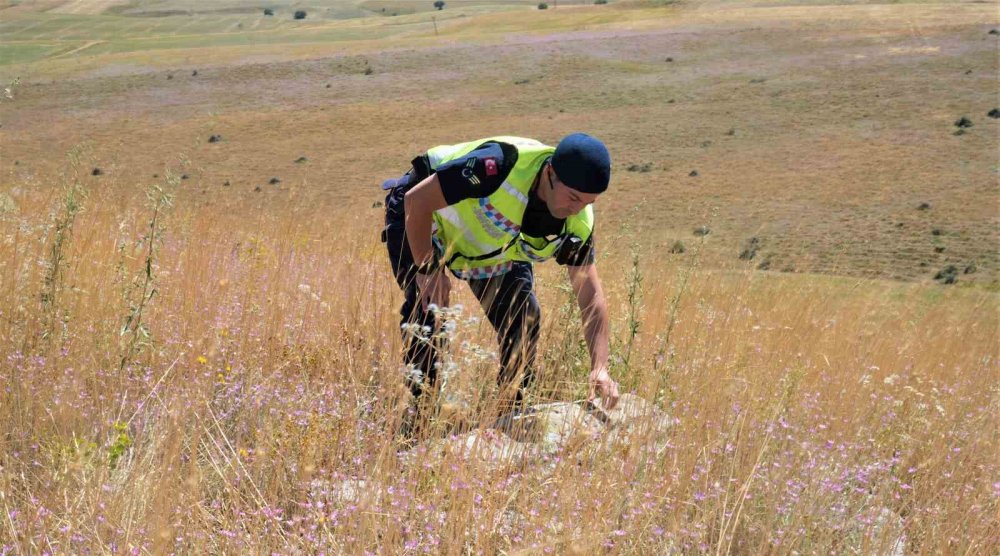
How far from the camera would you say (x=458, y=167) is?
372 cm

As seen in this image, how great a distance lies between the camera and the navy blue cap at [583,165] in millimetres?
3545

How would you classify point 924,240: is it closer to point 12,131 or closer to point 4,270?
point 4,270

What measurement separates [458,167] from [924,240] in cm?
1914

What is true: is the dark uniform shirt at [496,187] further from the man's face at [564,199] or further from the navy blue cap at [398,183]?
the navy blue cap at [398,183]

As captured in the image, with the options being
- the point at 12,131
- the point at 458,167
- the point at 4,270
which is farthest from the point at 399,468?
the point at 12,131

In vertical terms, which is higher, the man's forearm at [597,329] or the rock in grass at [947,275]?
the man's forearm at [597,329]

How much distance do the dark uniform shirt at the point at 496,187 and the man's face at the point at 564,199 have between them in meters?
0.12

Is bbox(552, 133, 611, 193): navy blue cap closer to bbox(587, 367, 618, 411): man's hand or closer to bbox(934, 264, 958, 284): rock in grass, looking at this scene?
bbox(587, 367, 618, 411): man's hand

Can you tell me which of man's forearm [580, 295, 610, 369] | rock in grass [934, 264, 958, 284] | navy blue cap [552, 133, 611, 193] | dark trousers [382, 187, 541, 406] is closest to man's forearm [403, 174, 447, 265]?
dark trousers [382, 187, 541, 406]

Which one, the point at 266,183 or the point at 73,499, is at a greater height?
the point at 73,499

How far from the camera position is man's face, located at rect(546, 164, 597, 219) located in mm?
3623

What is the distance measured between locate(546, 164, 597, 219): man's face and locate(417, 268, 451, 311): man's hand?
0.53 metres

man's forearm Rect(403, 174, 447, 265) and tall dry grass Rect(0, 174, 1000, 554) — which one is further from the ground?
man's forearm Rect(403, 174, 447, 265)

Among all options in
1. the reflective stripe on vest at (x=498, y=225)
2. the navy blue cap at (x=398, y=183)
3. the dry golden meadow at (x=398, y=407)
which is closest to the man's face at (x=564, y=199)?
the reflective stripe on vest at (x=498, y=225)
